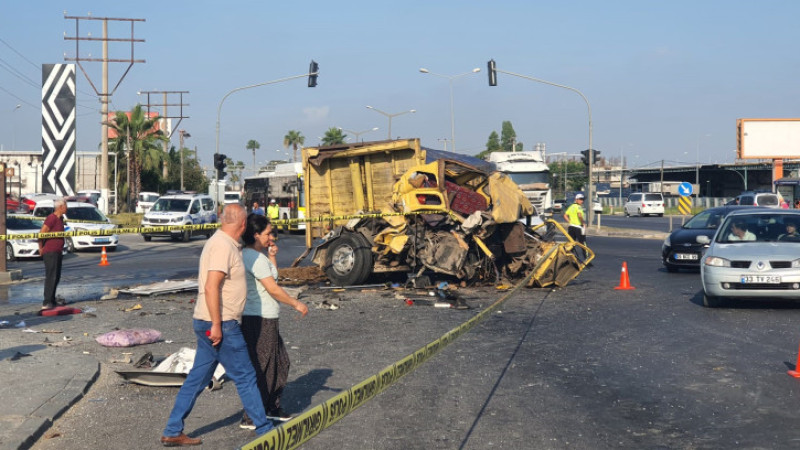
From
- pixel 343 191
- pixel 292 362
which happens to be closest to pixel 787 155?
pixel 343 191

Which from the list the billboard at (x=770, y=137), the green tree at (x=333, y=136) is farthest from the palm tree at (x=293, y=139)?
the billboard at (x=770, y=137)

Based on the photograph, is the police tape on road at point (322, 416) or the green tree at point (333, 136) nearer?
the police tape on road at point (322, 416)

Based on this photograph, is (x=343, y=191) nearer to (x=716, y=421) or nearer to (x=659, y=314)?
(x=659, y=314)

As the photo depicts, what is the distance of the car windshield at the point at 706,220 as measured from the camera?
67.9 feet

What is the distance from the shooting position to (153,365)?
346 inches

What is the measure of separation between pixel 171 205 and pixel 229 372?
3285cm

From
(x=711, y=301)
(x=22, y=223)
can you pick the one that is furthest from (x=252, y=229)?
(x=22, y=223)

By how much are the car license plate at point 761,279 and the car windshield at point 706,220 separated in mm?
7779

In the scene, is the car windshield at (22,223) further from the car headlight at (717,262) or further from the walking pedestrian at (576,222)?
the car headlight at (717,262)

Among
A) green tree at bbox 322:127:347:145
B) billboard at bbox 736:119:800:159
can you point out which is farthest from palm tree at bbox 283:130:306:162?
billboard at bbox 736:119:800:159

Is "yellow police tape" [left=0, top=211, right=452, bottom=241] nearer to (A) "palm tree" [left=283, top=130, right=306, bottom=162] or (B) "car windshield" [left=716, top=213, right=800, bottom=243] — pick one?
(B) "car windshield" [left=716, top=213, right=800, bottom=243]

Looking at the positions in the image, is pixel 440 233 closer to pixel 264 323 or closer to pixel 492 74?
pixel 264 323

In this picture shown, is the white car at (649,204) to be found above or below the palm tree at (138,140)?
below

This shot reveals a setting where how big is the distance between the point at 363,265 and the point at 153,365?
25.2 feet
